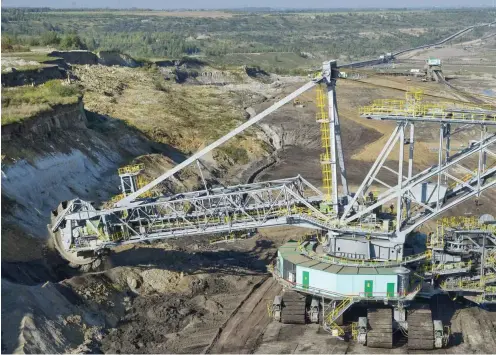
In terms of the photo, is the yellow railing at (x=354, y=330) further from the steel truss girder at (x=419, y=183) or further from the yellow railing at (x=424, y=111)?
the yellow railing at (x=424, y=111)

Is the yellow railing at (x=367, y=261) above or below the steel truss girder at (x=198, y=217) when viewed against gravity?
below

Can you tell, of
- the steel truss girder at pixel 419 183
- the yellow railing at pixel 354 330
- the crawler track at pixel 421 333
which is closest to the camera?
the crawler track at pixel 421 333

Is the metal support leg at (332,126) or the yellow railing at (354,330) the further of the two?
the metal support leg at (332,126)

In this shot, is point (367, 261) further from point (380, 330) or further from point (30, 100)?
point (30, 100)

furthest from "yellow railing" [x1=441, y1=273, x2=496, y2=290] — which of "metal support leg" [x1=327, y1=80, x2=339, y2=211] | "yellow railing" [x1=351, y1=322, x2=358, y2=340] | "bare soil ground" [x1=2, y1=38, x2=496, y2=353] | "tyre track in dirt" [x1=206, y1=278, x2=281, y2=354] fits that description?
"tyre track in dirt" [x1=206, y1=278, x2=281, y2=354]

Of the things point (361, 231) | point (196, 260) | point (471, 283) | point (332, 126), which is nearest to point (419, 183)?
point (361, 231)

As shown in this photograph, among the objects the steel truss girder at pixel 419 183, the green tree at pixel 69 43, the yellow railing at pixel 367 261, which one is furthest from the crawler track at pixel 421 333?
the green tree at pixel 69 43

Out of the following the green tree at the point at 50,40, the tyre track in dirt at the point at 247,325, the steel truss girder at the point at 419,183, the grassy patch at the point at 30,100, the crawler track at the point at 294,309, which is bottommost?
the tyre track in dirt at the point at 247,325

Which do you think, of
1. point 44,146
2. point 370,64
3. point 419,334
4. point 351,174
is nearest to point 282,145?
point 351,174

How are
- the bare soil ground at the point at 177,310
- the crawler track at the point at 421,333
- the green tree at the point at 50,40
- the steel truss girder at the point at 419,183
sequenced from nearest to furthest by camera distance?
the bare soil ground at the point at 177,310, the crawler track at the point at 421,333, the steel truss girder at the point at 419,183, the green tree at the point at 50,40
